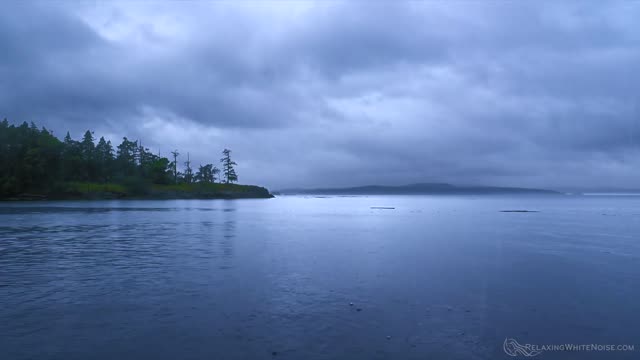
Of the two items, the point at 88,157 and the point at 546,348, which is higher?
the point at 88,157

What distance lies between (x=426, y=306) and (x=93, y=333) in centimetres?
1204

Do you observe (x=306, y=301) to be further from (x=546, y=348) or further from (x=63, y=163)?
(x=63, y=163)

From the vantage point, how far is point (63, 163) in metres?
147

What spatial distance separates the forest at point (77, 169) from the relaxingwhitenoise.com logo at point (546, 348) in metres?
157

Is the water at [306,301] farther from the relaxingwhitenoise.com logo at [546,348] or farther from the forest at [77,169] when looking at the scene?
the forest at [77,169]

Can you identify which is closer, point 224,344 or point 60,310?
point 224,344

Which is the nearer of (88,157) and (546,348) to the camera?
(546,348)

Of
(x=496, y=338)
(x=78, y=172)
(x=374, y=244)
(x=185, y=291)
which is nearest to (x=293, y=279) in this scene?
(x=185, y=291)

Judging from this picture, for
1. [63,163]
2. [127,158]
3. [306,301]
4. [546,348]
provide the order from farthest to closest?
[127,158] → [63,163] → [306,301] → [546,348]

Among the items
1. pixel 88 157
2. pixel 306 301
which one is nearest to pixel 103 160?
pixel 88 157

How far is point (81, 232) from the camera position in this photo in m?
44.6

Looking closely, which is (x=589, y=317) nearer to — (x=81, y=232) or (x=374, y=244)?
(x=374, y=244)

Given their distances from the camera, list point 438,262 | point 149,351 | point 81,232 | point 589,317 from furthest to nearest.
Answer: point 81,232 → point 438,262 → point 589,317 → point 149,351

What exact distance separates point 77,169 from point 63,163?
18.0m
